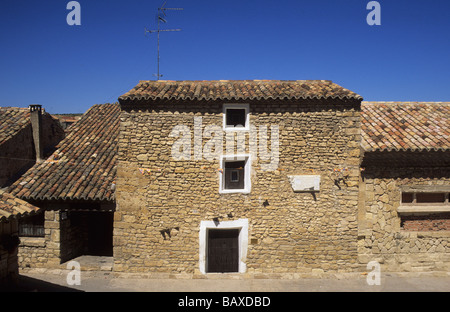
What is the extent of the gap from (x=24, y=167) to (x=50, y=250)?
Result: 381cm

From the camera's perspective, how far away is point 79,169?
36.5 feet

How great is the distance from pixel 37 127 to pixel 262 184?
393 inches

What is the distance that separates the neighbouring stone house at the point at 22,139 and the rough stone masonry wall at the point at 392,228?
42.9ft

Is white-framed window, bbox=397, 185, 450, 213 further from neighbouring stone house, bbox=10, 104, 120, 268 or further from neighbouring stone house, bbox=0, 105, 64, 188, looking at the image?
A: neighbouring stone house, bbox=0, 105, 64, 188

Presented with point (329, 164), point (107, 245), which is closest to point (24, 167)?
point (107, 245)

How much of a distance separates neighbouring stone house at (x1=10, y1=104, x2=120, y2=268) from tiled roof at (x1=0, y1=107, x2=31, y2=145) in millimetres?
1545

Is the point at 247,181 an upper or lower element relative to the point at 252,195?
upper

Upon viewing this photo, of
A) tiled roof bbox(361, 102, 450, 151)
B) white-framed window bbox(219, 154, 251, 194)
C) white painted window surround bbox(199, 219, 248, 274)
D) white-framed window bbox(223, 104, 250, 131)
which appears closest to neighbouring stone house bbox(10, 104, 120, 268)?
white painted window surround bbox(199, 219, 248, 274)

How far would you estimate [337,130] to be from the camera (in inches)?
375

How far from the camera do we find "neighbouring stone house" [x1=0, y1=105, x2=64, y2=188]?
10.8m

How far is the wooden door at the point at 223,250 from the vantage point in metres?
9.80

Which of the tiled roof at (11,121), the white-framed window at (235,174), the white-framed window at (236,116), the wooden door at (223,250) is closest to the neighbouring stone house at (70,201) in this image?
the tiled roof at (11,121)

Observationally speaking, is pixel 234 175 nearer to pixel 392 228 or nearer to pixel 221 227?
pixel 221 227

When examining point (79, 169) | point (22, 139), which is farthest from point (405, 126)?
point (22, 139)
